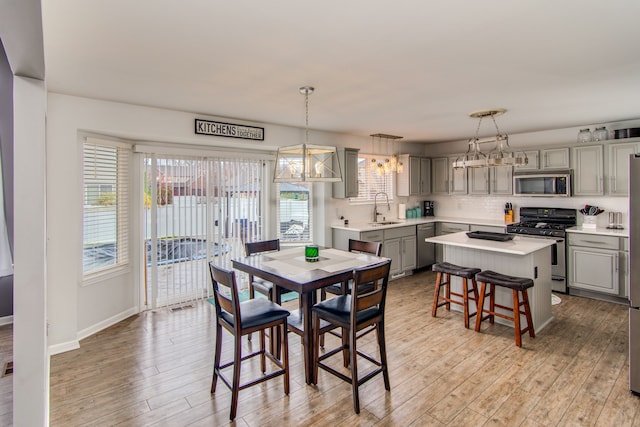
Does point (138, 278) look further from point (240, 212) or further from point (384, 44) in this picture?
point (384, 44)

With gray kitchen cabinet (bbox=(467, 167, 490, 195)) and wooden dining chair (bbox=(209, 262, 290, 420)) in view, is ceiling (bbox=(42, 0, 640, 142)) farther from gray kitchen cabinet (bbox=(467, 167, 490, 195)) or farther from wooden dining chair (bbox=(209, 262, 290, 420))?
gray kitchen cabinet (bbox=(467, 167, 490, 195))

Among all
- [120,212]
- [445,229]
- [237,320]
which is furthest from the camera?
[445,229]

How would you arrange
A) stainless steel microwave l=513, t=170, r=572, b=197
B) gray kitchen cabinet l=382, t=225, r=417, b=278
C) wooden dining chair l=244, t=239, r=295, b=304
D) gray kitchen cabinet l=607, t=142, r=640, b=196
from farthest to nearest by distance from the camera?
gray kitchen cabinet l=382, t=225, r=417, b=278 < stainless steel microwave l=513, t=170, r=572, b=197 < gray kitchen cabinet l=607, t=142, r=640, b=196 < wooden dining chair l=244, t=239, r=295, b=304

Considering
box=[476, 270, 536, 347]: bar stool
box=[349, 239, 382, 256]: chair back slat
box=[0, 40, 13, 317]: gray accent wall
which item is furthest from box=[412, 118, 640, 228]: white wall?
box=[0, 40, 13, 317]: gray accent wall

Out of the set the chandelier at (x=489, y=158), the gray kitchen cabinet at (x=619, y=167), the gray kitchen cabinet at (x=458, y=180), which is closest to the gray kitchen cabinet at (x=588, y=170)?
the gray kitchen cabinet at (x=619, y=167)

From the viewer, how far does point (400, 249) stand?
5844 mm

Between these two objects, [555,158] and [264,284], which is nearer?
[264,284]

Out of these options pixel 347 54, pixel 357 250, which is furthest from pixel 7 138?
pixel 357 250

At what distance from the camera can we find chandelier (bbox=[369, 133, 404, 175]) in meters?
5.91

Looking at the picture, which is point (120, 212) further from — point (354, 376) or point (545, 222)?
point (545, 222)

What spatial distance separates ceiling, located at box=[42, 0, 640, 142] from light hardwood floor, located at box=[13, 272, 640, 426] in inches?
97.2

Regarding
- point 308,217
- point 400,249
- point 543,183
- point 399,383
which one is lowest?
point 399,383

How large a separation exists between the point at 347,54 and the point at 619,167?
461cm

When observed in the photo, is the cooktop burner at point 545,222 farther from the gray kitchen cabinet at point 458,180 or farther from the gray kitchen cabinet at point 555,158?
the gray kitchen cabinet at point 458,180
